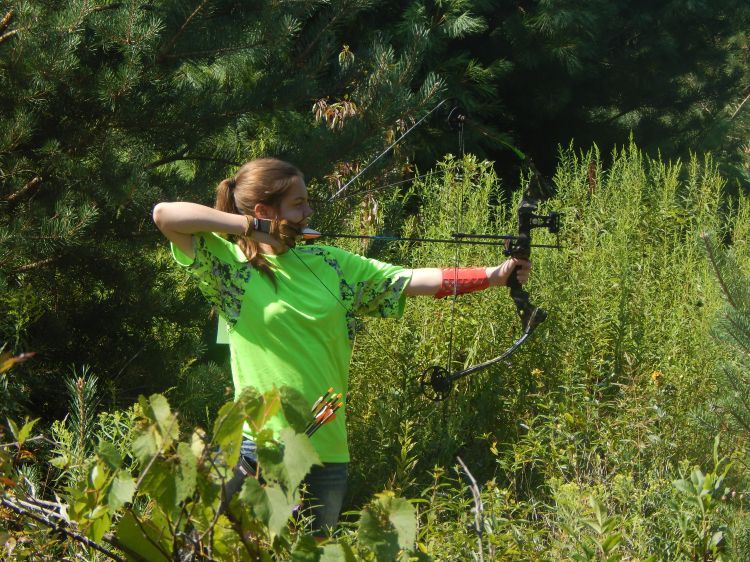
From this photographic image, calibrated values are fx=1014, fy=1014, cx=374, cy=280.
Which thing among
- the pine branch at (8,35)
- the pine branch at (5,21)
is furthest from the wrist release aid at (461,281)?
the pine branch at (5,21)

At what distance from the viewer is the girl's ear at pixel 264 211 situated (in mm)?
2973

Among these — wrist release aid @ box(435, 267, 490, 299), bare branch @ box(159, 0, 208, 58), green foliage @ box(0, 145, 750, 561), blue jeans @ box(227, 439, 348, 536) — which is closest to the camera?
green foliage @ box(0, 145, 750, 561)

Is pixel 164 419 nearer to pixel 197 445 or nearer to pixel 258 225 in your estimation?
pixel 197 445

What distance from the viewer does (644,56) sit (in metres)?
10.1

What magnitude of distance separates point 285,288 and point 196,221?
321 mm

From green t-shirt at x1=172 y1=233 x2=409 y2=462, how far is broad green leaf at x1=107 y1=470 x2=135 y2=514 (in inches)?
51.0

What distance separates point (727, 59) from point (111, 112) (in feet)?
27.8

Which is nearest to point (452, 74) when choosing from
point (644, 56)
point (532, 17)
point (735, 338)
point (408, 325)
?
point (532, 17)

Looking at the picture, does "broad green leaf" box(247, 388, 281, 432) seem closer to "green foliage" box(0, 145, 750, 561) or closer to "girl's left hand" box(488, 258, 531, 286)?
"green foliage" box(0, 145, 750, 561)

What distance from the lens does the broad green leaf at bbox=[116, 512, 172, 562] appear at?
1474mm

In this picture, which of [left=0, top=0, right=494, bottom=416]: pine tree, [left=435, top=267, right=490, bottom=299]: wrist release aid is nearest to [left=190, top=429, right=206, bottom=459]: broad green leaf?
[left=435, top=267, right=490, bottom=299]: wrist release aid

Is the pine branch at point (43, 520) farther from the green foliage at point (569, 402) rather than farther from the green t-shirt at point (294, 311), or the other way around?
the green t-shirt at point (294, 311)

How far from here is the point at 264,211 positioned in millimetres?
2979

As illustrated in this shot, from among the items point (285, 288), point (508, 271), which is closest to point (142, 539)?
point (285, 288)
